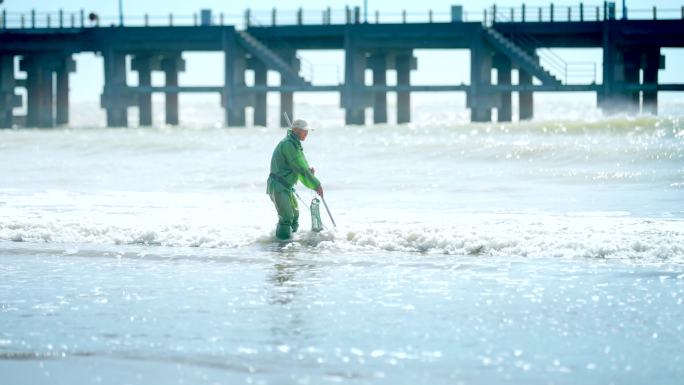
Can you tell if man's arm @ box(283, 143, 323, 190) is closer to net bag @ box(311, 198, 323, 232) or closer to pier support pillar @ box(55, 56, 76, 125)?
net bag @ box(311, 198, 323, 232)

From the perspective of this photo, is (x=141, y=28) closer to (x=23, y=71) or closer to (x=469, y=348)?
(x=23, y=71)

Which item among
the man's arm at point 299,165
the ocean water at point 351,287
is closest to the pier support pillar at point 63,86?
the ocean water at point 351,287

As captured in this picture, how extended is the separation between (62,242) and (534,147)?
17.9 metres

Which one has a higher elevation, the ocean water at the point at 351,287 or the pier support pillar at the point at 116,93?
the pier support pillar at the point at 116,93

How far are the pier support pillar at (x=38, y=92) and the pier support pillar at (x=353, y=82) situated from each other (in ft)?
47.3

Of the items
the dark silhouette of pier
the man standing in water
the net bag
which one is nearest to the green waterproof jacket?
the man standing in water

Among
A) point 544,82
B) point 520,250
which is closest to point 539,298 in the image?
point 520,250

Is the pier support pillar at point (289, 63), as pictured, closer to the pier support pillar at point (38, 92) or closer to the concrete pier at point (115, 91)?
the concrete pier at point (115, 91)

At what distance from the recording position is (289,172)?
1101cm

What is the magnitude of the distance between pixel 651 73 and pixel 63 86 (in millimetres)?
25432

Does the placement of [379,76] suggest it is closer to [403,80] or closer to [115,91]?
[403,80]

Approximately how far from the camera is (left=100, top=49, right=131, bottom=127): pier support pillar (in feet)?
164

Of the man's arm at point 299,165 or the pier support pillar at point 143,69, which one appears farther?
the pier support pillar at point 143,69

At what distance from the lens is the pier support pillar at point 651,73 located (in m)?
45.2
